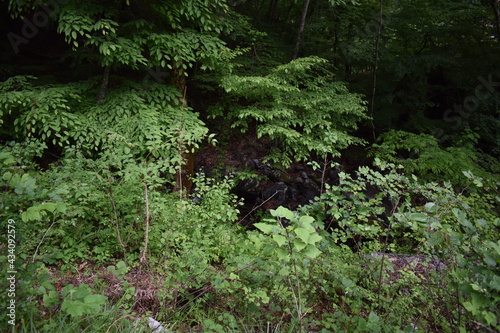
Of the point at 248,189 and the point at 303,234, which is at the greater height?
the point at 303,234

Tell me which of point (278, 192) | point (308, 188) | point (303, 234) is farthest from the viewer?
point (308, 188)

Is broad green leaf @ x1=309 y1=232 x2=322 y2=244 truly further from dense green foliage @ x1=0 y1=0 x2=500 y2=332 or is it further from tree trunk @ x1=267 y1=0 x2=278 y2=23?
tree trunk @ x1=267 y1=0 x2=278 y2=23

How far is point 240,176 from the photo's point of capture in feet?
21.1

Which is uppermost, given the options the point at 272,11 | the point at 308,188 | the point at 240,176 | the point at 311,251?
the point at 272,11

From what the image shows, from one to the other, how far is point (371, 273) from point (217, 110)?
478cm

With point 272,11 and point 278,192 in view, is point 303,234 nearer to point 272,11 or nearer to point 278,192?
point 278,192

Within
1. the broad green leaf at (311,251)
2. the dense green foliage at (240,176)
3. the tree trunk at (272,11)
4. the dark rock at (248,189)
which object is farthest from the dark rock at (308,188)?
the tree trunk at (272,11)

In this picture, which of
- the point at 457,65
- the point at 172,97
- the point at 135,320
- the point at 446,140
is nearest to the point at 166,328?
the point at 135,320

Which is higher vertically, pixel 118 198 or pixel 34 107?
pixel 34 107

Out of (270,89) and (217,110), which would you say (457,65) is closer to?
(270,89)

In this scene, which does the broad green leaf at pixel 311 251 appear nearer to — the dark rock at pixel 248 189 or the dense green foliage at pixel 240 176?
the dense green foliage at pixel 240 176

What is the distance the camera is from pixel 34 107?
4074 mm

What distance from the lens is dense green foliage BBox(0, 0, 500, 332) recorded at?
1865 mm

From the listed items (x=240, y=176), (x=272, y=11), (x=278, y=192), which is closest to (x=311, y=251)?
(x=240, y=176)
